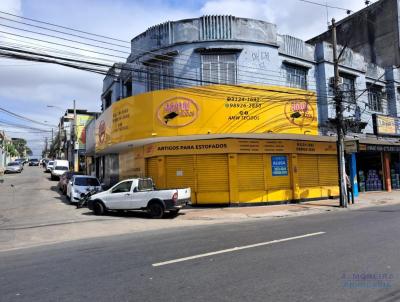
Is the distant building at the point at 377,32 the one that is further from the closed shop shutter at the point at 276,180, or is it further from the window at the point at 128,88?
the window at the point at 128,88

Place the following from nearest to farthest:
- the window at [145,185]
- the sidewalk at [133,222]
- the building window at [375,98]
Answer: the sidewalk at [133,222] < the window at [145,185] < the building window at [375,98]

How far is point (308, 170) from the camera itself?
2153cm

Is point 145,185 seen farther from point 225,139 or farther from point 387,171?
point 387,171

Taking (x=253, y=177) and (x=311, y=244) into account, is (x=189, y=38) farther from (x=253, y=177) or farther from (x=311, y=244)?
(x=311, y=244)

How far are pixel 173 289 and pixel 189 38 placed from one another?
15.3 metres

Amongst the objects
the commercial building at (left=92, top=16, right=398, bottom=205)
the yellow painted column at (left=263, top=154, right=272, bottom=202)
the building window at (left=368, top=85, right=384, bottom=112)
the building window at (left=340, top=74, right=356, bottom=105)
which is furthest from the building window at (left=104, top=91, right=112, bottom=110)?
the building window at (left=368, top=85, right=384, bottom=112)

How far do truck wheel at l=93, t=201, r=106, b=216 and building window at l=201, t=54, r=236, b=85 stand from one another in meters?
7.80

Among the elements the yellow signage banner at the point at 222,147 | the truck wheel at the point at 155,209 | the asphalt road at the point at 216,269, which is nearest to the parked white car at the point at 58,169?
the yellow signage banner at the point at 222,147

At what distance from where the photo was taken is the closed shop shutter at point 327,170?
2223 centimetres

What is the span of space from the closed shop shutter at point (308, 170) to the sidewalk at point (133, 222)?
163 cm

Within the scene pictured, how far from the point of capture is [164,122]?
59.8ft

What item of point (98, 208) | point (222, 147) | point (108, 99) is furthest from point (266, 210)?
point (108, 99)

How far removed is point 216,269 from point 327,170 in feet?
58.3

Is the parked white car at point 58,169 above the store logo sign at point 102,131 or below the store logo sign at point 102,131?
below
